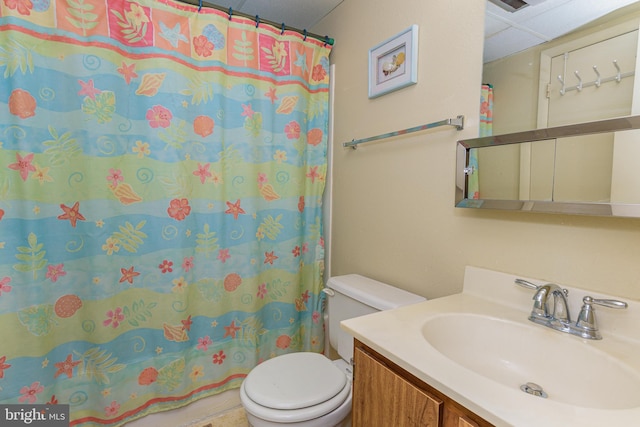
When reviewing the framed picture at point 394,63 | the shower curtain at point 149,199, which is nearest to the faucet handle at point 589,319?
the framed picture at point 394,63

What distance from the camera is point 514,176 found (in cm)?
99

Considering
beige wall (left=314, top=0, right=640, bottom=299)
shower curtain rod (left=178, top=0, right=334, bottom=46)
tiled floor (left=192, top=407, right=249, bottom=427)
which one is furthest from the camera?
tiled floor (left=192, top=407, right=249, bottom=427)

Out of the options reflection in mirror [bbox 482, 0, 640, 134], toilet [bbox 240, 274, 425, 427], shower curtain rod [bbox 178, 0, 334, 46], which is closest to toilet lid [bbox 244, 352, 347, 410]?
toilet [bbox 240, 274, 425, 427]

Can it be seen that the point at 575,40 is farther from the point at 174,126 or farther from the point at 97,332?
the point at 97,332

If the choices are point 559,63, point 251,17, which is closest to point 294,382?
point 559,63

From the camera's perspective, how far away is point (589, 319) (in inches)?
31.0

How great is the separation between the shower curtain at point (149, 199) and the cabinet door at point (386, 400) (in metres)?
0.91

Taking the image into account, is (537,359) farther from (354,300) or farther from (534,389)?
(354,300)

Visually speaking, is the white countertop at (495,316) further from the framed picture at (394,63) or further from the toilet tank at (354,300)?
the framed picture at (394,63)

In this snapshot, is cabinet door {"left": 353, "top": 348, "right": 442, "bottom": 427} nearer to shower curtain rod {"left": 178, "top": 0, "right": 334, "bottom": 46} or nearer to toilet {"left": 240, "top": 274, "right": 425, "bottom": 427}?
toilet {"left": 240, "top": 274, "right": 425, "bottom": 427}

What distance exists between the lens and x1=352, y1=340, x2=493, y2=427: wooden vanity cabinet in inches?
24.9

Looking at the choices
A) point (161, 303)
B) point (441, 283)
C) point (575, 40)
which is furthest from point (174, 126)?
point (575, 40)

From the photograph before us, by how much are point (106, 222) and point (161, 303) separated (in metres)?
0.43

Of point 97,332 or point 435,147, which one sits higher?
point 435,147
